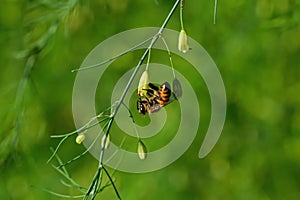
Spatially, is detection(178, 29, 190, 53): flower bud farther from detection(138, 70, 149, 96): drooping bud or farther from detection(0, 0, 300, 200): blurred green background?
detection(0, 0, 300, 200): blurred green background

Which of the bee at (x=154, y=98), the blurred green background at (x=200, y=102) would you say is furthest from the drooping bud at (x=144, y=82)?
the blurred green background at (x=200, y=102)

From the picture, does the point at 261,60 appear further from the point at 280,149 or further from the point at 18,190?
the point at 18,190

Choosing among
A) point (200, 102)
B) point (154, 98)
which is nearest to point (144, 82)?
point (154, 98)

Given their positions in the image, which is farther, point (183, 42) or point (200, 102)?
point (200, 102)

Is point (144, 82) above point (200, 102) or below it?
above

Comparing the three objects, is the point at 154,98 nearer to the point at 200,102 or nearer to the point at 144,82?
the point at 144,82

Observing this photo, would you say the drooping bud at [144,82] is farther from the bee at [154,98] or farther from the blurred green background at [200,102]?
the blurred green background at [200,102]
